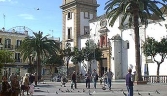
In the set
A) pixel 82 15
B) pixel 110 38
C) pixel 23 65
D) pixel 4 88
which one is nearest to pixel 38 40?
pixel 110 38

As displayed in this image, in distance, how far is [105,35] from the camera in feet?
189

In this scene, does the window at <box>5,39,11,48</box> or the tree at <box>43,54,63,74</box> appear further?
the window at <box>5,39,11,48</box>

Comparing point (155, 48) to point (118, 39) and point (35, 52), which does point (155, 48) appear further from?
point (35, 52)

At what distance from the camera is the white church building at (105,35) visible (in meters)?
46.9

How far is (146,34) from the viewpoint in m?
47.8

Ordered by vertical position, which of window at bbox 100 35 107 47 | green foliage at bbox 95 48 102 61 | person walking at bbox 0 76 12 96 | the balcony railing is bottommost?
the balcony railing

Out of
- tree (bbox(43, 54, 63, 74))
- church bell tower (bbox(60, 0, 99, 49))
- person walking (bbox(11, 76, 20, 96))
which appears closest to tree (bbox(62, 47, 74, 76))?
tree (bbox(43, 54, 63, 74))

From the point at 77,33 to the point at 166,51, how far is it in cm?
2736

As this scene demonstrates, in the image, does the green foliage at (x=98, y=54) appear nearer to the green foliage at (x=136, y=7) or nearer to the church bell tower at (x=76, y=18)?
the church bell tower at (x=76, y=18)

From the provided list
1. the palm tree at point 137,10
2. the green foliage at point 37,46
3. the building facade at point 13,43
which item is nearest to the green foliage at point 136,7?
the palm tree at point 137,10

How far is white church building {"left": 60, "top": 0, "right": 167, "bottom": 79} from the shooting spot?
4688 centimetres

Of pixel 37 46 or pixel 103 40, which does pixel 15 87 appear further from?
pixel 103 40

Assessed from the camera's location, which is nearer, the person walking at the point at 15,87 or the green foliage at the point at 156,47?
the person walking at the point at 15,87

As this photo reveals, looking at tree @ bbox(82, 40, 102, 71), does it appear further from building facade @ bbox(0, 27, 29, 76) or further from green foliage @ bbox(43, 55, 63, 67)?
building facade @ bbox(0, 27, 29, 76)
